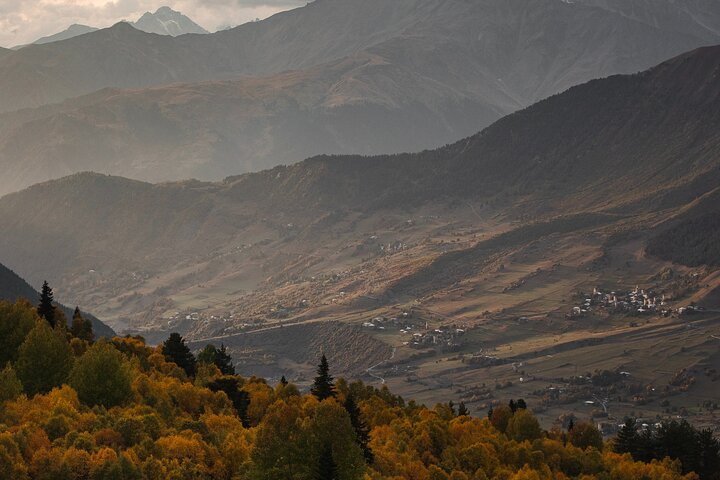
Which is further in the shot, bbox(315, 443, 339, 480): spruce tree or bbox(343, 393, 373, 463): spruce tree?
bbox(343, 393, 373, 463): spruce tree

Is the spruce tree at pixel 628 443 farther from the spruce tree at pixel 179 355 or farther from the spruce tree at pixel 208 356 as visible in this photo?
the spruce tree at pixel 179 355

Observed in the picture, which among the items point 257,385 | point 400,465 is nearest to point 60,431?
point 400,465

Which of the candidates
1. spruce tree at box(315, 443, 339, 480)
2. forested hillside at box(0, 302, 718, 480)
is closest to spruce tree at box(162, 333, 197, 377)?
forested hillside at box(0, 302, 718, 480)

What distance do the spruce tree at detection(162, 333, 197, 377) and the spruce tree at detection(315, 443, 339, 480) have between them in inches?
2625

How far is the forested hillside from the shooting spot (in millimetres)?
77812

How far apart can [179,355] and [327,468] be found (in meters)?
69.4

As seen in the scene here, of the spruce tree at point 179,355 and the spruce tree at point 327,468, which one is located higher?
the spruce tree at point 179,355

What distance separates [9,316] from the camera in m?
112

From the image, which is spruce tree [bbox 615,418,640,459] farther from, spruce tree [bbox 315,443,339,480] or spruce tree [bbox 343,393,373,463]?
spruce tree [bbox 315,443,339,480]

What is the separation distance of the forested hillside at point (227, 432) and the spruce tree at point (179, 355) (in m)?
0.17

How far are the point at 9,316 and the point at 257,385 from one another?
3498 centimetres

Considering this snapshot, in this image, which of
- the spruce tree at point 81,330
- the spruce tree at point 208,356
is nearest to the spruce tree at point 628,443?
the spruce tree at point 208,356

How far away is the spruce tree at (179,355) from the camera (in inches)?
5527

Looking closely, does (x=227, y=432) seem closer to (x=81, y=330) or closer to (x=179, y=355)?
(x=179, y=355)
